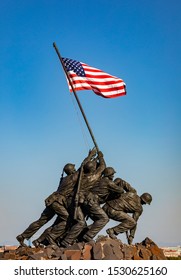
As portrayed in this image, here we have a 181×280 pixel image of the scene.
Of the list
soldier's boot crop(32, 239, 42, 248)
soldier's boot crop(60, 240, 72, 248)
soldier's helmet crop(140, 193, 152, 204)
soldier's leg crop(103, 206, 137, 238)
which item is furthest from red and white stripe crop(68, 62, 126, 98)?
soldier's boot crop(32, 239, 42, 248)

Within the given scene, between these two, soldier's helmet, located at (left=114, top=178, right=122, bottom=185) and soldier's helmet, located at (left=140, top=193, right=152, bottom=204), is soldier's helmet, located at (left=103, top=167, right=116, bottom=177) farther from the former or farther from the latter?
soldier's helmet, located at (left=140, top=193, right=152, bottom=204)

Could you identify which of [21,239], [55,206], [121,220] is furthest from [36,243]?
[121,220]

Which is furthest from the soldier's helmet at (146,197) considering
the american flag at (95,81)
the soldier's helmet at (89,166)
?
the american flag at (95,81)

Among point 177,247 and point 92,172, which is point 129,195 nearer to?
Result: point 92,172

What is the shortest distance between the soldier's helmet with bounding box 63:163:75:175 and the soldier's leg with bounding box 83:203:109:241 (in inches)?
58.5

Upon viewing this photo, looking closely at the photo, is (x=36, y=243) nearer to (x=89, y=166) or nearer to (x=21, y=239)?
(x=21, y=239)

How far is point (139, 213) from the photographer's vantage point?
60.2 feet

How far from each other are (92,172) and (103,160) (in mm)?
645

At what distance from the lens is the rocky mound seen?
16.3 metres

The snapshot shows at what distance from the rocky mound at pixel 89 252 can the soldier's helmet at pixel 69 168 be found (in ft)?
8.14

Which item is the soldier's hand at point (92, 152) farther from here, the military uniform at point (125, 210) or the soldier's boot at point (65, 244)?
the soldier's boot at point (65, 244)
